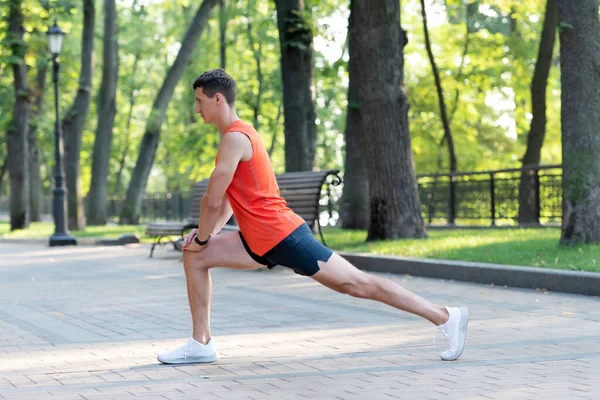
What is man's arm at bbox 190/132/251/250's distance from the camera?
609cm

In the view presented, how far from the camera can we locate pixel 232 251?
6352 mm

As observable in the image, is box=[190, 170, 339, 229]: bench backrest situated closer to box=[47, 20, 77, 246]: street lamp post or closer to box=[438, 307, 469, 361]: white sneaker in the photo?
box=[438, 307, 469, 361]: white sneaker

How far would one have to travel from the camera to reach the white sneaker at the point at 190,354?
6562 millimetres

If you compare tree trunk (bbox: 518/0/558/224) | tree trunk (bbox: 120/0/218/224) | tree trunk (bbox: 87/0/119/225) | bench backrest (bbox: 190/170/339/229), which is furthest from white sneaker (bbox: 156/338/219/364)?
tree trunk (bbox: 87/0/119/225)

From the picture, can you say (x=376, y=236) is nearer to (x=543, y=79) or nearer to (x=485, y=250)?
(x=485, y=250)

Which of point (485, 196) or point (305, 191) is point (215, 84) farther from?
point (485, 196)

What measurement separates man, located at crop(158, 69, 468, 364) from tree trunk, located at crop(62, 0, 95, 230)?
2391cm

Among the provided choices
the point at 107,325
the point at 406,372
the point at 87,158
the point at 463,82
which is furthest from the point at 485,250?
the point at 87,158

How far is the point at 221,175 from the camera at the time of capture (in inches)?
240

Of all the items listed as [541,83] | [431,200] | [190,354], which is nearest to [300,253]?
[190,354]

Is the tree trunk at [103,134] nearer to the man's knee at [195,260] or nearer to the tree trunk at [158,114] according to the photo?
the tree trunk at [158,114]

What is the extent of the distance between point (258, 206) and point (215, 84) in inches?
30.7

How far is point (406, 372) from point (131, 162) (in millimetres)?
62639

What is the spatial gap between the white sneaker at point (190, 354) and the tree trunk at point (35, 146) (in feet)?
88.6
